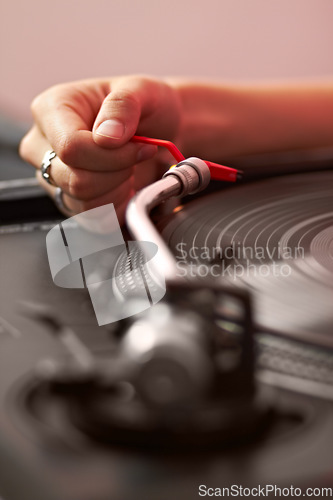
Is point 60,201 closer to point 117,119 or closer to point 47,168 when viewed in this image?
point 47,168

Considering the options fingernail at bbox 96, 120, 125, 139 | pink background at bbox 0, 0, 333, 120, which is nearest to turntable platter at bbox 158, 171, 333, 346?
fingernail at bbox 96, 120, 125, 139

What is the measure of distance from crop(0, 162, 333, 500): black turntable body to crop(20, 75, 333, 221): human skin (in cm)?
17

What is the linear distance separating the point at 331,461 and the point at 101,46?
6.50ft

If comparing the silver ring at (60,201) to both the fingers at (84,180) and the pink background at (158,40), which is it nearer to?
Result: the fingers at (84,180)

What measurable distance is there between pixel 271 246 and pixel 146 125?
27cm

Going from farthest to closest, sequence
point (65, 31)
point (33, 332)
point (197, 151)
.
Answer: point (65, 31) < point (197, 151) < point (33, 332)

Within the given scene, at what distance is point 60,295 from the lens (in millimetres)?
479

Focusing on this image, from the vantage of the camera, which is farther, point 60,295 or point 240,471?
point 60,295

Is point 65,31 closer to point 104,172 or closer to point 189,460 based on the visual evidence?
point 104,172

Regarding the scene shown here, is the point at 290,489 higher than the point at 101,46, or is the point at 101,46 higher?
the point at 290,489

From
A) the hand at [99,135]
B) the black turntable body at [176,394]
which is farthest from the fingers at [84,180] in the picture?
the black turntable body at [176,394]

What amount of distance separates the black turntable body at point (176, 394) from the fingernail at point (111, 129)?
0.16 metres

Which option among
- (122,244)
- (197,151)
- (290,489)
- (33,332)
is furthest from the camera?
(197,151)

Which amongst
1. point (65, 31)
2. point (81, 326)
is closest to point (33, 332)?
point (81, 326)
